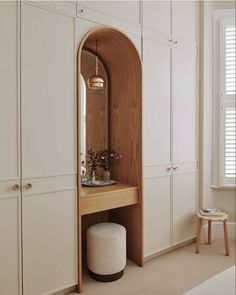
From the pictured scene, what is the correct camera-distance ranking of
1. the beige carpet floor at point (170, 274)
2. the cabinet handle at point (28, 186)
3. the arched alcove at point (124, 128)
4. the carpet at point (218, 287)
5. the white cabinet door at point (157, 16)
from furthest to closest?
the white cabinet door at point (157, 16)
the arched alcove at point (124, 128)
the beige carpet floor at point (170, 274)
the cabinet handle at point (28, 186)
the carpet at point (218, 287)

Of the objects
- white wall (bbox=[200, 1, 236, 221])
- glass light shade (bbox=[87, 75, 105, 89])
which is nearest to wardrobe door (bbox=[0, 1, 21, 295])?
glass light shade (bbox=[87, 75, 105, 89])

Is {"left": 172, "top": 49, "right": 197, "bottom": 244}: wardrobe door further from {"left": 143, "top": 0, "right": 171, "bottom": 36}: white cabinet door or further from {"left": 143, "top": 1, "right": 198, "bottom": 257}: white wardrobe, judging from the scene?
{"left": 143, "top": 0, "right": 171, "bottom": 36}: white cabinet door

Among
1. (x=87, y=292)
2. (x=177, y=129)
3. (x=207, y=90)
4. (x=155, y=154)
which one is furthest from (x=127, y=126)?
(x=87, y=292)

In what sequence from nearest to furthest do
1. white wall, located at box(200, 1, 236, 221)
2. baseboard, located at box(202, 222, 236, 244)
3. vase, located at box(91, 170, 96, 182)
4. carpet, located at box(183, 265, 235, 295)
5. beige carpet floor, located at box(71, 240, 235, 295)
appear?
carpet, located at box(183, 265, 235, 295) < beige carpet floor, located at box(71, 240, 235, 295) < vase, located at box(91, 170, 96, 182) < white wall, located at box(200, 1, 236, 221) < baseboard, located at box(202, 222, 236, 244)

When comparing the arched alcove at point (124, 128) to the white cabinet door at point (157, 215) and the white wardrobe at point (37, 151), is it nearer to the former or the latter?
the white cabinet door at point (157, 215)

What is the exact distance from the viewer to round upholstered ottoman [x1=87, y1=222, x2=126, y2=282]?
2.63 m

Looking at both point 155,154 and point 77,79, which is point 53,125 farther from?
point 155,154

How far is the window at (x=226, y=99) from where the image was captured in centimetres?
369

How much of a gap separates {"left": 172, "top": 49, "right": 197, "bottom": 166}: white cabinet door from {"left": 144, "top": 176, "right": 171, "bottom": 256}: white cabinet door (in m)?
0.36

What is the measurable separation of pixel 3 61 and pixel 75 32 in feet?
2.24

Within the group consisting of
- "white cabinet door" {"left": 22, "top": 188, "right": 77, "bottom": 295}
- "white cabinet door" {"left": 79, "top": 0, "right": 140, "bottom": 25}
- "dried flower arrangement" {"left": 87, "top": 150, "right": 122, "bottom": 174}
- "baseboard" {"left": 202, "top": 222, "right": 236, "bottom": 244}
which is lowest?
"baseboard" {"left": 202, "top": 222, "right": 236, "bottom": 244}

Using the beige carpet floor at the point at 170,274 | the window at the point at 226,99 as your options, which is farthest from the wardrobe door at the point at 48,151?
the window at the point at 226,99

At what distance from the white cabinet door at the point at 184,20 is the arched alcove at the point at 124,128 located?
0.74 metres

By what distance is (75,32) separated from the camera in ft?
8.05
